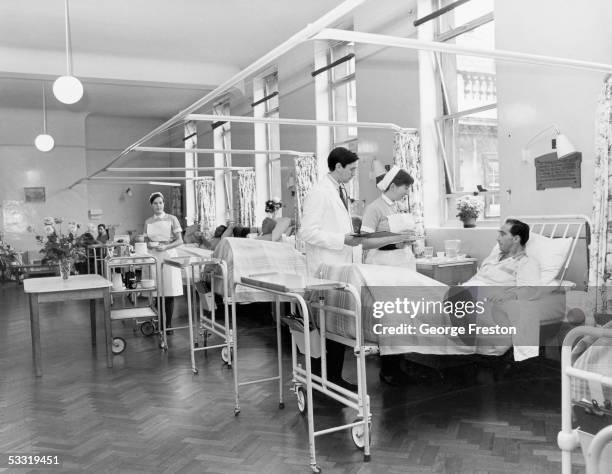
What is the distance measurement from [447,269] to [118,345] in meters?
3.12

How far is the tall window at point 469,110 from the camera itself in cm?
664

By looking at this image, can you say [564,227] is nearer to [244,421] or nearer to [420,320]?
[420,320]

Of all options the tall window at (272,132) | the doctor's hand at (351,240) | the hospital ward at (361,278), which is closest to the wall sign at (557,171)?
the hospital ward at (361,278)

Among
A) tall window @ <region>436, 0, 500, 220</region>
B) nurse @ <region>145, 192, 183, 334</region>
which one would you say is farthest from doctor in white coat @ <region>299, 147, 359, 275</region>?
tall window @ <region>436, 0, 500, 220</region>

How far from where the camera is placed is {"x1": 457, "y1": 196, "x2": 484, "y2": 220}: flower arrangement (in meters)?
6.31

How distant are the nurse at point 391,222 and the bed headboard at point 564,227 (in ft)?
4.32

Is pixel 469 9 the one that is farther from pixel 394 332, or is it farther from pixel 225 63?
pixel 225 63

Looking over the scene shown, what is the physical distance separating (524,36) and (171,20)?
5.33 metres

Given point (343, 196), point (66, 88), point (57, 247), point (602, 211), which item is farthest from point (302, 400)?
point (66, 88)

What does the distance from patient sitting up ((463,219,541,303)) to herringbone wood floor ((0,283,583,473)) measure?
68 cm

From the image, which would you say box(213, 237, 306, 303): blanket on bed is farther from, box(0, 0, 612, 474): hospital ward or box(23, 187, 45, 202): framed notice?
box(23, 187, 45, 202): framed notice

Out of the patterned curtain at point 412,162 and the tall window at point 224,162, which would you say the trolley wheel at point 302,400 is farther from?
the tall window at point 224,162

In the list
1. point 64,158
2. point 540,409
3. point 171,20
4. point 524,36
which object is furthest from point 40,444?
point 64,158

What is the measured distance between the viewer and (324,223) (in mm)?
3818
